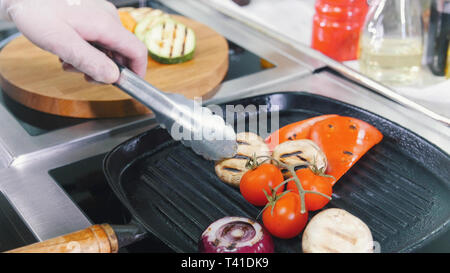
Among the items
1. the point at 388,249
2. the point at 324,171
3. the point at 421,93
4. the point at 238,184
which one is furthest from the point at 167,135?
the point at 421,93

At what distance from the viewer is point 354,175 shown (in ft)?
3.32

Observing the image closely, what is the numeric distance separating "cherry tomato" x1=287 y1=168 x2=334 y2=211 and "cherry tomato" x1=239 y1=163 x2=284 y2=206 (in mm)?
35

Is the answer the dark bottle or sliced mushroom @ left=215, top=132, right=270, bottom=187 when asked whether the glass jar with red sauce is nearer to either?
the dark bottle

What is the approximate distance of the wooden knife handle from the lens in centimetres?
75

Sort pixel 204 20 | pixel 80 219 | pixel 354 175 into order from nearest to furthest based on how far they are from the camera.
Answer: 1. pixel 80 219
2. pixel 354 175
3. pixel 204 20

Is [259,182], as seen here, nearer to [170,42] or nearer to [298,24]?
[170,42]

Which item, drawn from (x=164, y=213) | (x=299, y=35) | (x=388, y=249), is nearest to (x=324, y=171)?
(x=388, y=249)

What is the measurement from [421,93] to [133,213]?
31.5 inches

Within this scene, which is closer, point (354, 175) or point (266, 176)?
point (266, 176)

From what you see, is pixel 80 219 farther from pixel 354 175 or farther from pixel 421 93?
pixel 421 93

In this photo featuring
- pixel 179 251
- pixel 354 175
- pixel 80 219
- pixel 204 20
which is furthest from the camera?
pixel 204 20

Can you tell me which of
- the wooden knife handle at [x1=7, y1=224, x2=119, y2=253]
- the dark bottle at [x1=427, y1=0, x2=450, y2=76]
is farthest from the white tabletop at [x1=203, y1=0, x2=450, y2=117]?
the wooden knife handle at [x1=7, y1=224, x2=119, y2=253]

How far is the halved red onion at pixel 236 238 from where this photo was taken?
783mm

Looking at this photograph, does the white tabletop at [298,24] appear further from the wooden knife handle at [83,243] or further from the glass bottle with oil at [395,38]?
the wooden knife handle at [83,243]
